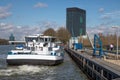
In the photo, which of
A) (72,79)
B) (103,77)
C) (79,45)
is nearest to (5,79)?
(72,79)

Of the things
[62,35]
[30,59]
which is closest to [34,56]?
[30,59]

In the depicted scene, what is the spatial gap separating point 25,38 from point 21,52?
7202 millimetres

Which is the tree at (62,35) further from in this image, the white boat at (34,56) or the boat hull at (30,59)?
the boat hull at (30,59)

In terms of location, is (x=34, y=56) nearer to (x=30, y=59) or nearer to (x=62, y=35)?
(x=30, y=59)

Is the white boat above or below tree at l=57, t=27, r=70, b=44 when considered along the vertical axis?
below

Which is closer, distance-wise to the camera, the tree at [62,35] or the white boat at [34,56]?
the white boat at [34,56]

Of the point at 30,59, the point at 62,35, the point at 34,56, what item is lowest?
the point at 30,59

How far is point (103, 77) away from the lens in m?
21.9

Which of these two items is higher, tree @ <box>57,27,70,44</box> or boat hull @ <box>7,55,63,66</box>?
tree @ <box>57,27,70,44</box>

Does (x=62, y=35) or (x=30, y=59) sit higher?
(x=62, y=35)

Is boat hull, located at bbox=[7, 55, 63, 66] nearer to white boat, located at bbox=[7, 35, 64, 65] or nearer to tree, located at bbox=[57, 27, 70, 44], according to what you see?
white boat, located at bbox=[7, 35, 64, 65]

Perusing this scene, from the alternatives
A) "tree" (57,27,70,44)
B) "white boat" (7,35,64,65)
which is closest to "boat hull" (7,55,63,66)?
"white boat" (7,35,64,65)

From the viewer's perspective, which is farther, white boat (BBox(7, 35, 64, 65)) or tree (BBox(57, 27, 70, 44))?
tree (BBox(57, 27, 70, 44))

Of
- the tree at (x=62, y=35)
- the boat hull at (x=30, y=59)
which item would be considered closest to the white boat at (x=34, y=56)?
the boat hull at (x=30, y=59)
